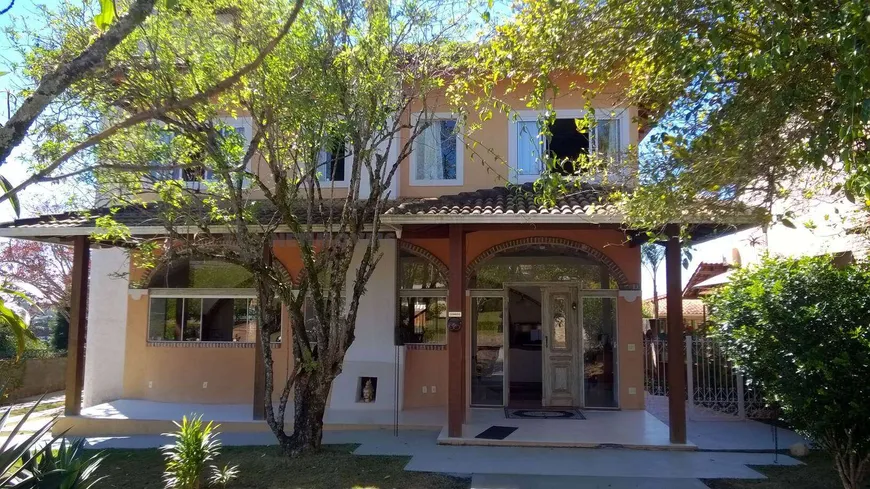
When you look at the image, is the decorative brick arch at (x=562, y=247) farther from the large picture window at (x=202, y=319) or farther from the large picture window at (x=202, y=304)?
the large picture window at (x=202, y=319)

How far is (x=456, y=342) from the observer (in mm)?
9781

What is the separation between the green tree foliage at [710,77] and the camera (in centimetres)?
545

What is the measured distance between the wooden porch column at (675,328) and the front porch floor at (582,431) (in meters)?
0.55

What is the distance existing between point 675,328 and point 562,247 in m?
3.20

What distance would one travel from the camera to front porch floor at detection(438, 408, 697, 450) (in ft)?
30.6

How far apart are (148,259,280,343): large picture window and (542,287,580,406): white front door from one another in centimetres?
537

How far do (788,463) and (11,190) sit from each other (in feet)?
29.8

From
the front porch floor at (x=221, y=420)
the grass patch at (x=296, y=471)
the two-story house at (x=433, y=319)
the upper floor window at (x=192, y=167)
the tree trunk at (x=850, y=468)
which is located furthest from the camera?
the two-story house at (x=433, y=319)

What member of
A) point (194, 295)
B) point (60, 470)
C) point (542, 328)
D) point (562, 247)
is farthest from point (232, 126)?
point (542, 328)

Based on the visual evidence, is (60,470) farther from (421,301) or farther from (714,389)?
(714,389)

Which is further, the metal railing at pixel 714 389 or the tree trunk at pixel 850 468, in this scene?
the metal railing at pixel 714 389

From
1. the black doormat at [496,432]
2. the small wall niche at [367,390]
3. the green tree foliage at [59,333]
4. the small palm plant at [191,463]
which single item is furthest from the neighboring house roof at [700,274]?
the green tree foliage at [59,333]

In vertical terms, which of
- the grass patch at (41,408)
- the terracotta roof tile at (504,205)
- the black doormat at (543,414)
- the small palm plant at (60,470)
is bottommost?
the grass patch at (41,408)

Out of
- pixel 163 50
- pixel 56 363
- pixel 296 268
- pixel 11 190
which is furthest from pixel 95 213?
pixel 11 190
